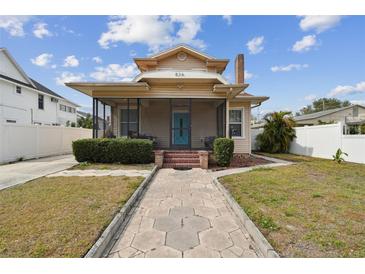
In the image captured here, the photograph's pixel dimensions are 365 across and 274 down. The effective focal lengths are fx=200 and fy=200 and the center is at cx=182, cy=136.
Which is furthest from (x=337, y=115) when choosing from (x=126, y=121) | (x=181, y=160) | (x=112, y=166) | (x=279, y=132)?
(x=112, y=166)

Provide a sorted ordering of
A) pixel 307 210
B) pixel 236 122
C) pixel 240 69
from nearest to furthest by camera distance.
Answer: pixel 307 210
pixel 236 122
pixel 240 69

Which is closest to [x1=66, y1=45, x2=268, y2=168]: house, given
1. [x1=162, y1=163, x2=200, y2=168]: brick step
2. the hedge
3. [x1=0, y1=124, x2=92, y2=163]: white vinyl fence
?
[x1=162, y1=163, x2=200, y2=168]: brick step

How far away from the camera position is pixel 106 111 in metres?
12.9

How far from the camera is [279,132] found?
1525 cm

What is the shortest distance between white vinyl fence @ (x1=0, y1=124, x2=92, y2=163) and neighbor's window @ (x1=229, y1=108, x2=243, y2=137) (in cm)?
1170

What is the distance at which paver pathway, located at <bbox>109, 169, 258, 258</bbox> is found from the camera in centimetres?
272

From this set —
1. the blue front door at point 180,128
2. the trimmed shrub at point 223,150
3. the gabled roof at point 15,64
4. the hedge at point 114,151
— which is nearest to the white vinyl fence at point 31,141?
the hedge at point 114,151

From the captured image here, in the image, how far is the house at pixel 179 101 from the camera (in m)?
10.2

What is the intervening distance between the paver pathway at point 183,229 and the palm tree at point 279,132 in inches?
460

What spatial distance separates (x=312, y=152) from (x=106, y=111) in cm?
1348

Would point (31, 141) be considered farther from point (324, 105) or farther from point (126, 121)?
point (324, 105)

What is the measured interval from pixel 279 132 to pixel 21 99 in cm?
2267
